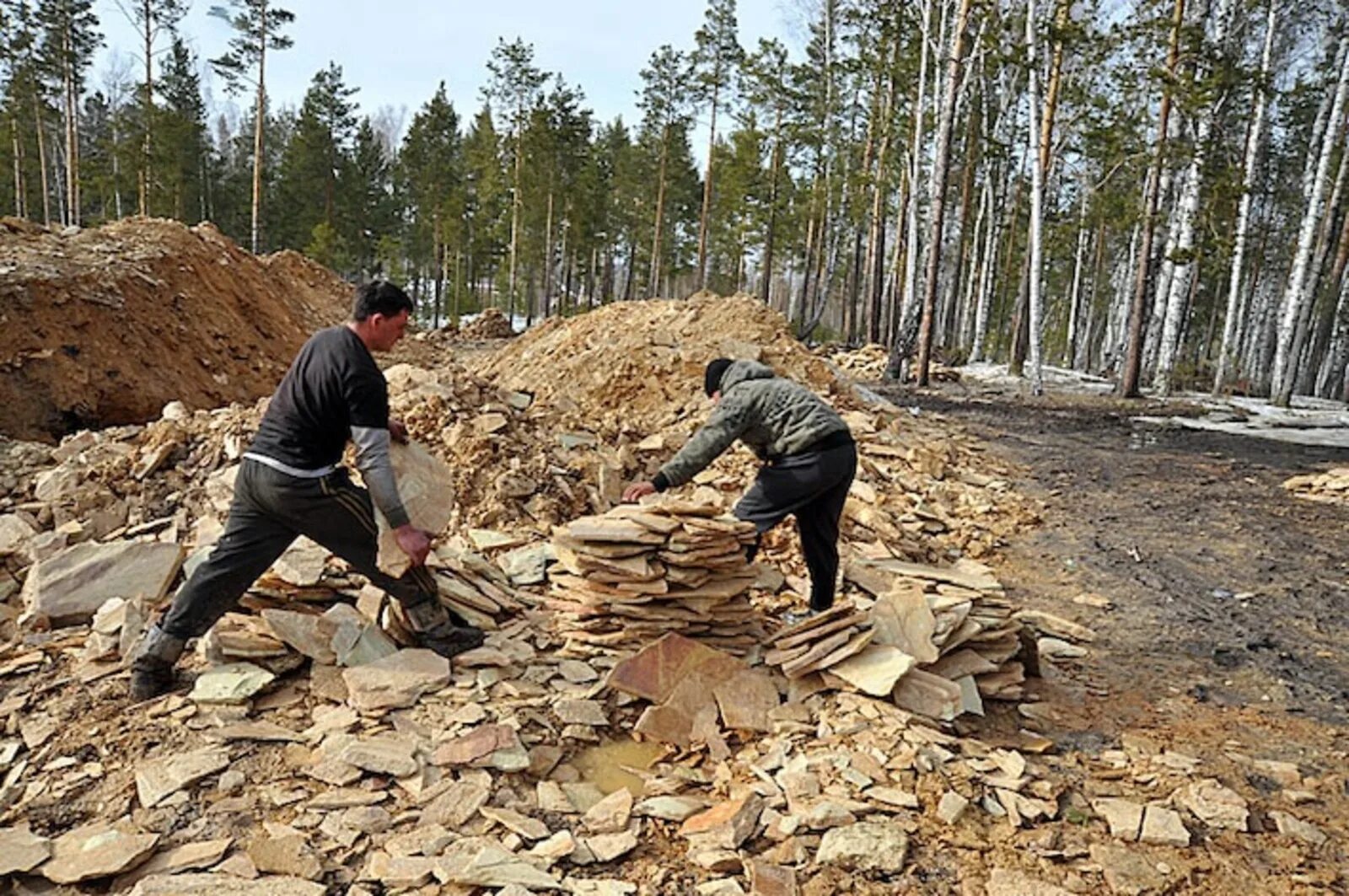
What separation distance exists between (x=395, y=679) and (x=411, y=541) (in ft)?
2.41

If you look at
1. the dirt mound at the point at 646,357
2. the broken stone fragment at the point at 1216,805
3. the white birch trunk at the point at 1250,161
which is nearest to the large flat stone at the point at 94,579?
the dirt mound at the point at 646,357

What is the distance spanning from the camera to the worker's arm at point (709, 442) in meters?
4.26

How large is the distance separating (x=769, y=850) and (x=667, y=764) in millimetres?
796

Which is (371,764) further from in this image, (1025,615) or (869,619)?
(1025,615)

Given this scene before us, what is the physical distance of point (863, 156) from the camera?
25.8 metres

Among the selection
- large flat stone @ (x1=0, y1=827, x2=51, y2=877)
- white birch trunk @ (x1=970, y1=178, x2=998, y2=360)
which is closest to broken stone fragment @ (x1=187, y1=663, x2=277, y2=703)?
large flat stone @ (x1=0, y1=827, x2=51, y2=877)

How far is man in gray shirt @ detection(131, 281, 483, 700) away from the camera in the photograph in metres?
3.54

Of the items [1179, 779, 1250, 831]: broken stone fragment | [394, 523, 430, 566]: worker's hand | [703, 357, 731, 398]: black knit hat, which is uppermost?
[703, 357, 731, 398]: black knit hat

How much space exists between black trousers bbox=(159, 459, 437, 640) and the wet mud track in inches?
166

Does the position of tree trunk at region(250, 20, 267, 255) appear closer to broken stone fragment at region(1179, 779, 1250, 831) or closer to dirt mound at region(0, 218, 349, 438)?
dirt mound at region(0, 218, 349, 438)

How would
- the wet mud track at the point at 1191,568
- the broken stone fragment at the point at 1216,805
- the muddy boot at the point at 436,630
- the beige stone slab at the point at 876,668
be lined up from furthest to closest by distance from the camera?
the wet mud track at the point at 1191,568 → the muddy boot at the point at 436,630 → the beige stone slab at the point at 876,668 → the broken stone fragment at the point at 1216,805

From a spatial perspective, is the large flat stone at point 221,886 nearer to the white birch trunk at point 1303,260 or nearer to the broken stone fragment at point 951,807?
the broken stone fragment at point 951,807

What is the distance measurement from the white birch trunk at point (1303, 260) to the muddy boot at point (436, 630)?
61.9ft

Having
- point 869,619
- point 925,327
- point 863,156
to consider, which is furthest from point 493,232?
point 869,619
